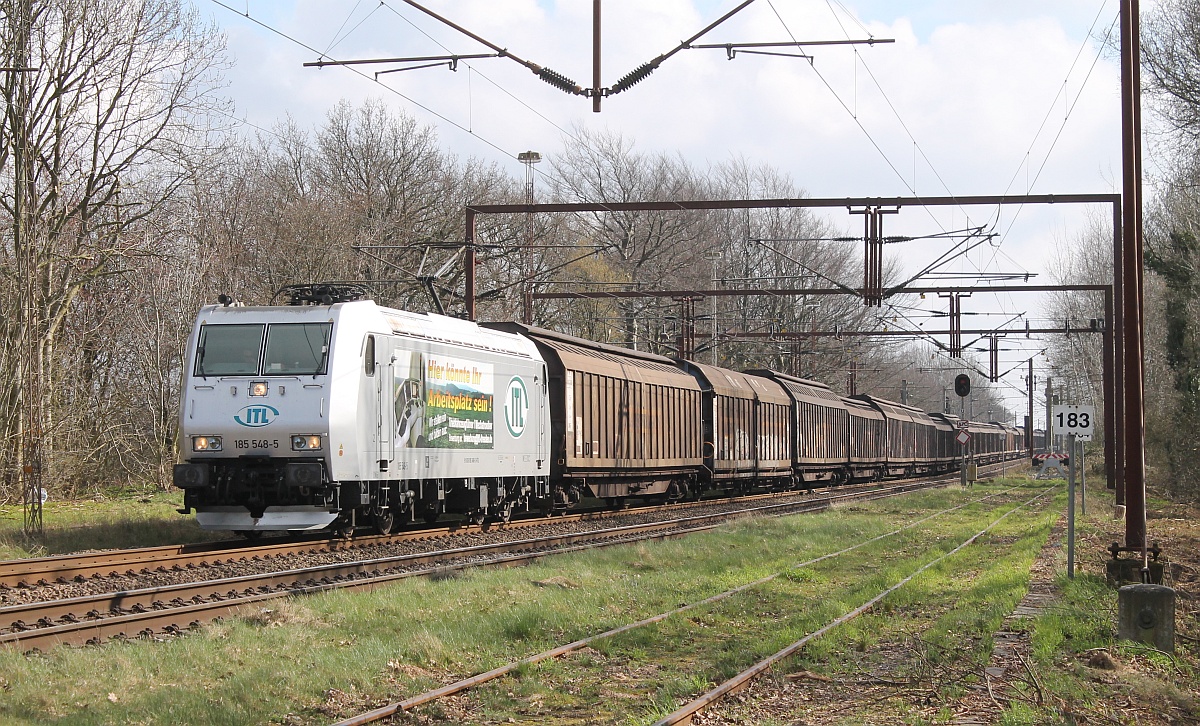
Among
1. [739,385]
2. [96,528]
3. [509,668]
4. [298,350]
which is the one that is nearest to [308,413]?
[298,350]

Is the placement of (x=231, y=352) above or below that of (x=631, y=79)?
below

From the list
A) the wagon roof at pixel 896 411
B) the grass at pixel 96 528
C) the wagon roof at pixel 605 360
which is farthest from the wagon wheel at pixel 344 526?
the wagon roof at pixel 896 411

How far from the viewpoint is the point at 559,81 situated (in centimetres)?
1631

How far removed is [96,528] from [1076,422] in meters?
14.9

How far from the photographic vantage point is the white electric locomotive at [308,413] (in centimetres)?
1605

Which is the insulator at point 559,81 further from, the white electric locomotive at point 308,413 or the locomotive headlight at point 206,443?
the locomotive headlight at point 206,443

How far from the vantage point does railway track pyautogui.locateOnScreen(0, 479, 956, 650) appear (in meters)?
10.1

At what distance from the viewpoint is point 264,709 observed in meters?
7.97

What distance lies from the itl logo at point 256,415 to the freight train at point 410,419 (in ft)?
0.07

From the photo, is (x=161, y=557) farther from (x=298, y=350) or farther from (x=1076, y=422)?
(x=1076, y=422)

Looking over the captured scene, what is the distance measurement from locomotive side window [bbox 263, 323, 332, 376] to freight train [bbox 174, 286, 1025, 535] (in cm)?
2

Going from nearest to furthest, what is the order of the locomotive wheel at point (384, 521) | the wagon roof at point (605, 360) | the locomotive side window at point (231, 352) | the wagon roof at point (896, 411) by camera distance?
1. the locomotive side window at point (231, 352)
2. the locomotive wheel at point (384, 521)
3. the wagon roof at point (605, 360)
4. the wagon roof at point (896, 411)

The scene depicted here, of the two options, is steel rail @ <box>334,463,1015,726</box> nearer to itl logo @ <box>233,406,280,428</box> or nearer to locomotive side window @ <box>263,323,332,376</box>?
locomotive side window @ <box>263,323,332,376</box>

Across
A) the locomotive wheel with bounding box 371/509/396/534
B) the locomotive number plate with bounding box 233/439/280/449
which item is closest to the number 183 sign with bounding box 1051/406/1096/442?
the locomotive wheel with bounding box 371/509/396/534
